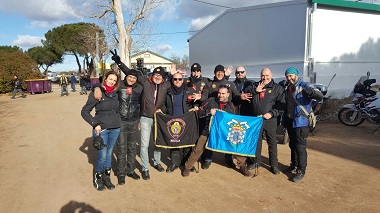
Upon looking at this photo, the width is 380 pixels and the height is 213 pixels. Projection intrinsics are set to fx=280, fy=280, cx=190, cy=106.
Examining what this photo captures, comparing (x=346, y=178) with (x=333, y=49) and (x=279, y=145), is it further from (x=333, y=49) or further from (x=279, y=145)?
(x=333, y=49)

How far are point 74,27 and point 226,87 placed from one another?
160 ft

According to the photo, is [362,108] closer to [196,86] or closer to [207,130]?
[196,86]

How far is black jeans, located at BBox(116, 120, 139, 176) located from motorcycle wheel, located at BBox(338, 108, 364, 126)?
23.7 feet

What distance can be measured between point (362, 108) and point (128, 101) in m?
7.32

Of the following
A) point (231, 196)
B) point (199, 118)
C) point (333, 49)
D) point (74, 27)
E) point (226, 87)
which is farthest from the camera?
point (74, 27)

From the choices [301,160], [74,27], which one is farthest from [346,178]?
[74,27]

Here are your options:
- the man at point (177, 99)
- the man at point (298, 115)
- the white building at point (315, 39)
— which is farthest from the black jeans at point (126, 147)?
the white building at point (315, 39)

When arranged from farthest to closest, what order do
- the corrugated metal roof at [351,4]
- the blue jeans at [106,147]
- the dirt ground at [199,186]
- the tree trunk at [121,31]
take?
the tree trunk at [121,31], the corrugated metal roof at [351,4], the blue jeans at [106,147], the dirt ground at [199,186]

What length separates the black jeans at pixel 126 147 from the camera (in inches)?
184

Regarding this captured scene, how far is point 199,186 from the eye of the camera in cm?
466

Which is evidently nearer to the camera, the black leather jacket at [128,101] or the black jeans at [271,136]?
the black leather jacket at [128,101]

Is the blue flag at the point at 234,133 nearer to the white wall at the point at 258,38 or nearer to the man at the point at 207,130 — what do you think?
the man at the point at 207,130

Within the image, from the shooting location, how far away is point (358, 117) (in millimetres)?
8734

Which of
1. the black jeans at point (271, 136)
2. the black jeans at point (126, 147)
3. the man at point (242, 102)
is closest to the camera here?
the black jeans at point (126, 147)
